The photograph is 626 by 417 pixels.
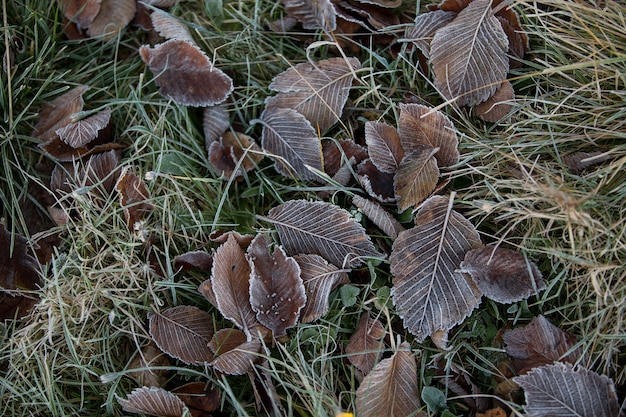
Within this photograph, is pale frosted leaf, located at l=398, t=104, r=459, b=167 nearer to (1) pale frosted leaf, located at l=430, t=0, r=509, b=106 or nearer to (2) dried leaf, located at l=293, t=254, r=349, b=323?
(1) pale frosted leaf, located at l=430, t=0, r=509, b=106

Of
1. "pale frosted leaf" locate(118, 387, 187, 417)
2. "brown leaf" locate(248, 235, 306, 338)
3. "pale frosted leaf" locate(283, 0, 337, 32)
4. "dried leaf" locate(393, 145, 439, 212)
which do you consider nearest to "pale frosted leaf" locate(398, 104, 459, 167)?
"dried leaf" locate(393, 145, 439, 212)

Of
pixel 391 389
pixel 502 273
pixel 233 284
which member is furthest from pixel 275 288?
pixel 502 273

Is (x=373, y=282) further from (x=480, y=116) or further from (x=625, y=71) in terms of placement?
(x=625, y=71)

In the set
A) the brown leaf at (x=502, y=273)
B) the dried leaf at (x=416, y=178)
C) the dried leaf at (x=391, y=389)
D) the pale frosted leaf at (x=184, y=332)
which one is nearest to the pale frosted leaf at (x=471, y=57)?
the dried leaf at (x=416, y=178)

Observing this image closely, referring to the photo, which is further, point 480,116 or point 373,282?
point 480,116

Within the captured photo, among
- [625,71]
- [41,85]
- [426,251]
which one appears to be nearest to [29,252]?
[41,85]

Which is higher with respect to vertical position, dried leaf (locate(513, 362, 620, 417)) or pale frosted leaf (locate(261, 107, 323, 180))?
pale frosted leaf (locate(261, 107, 323, 180))
